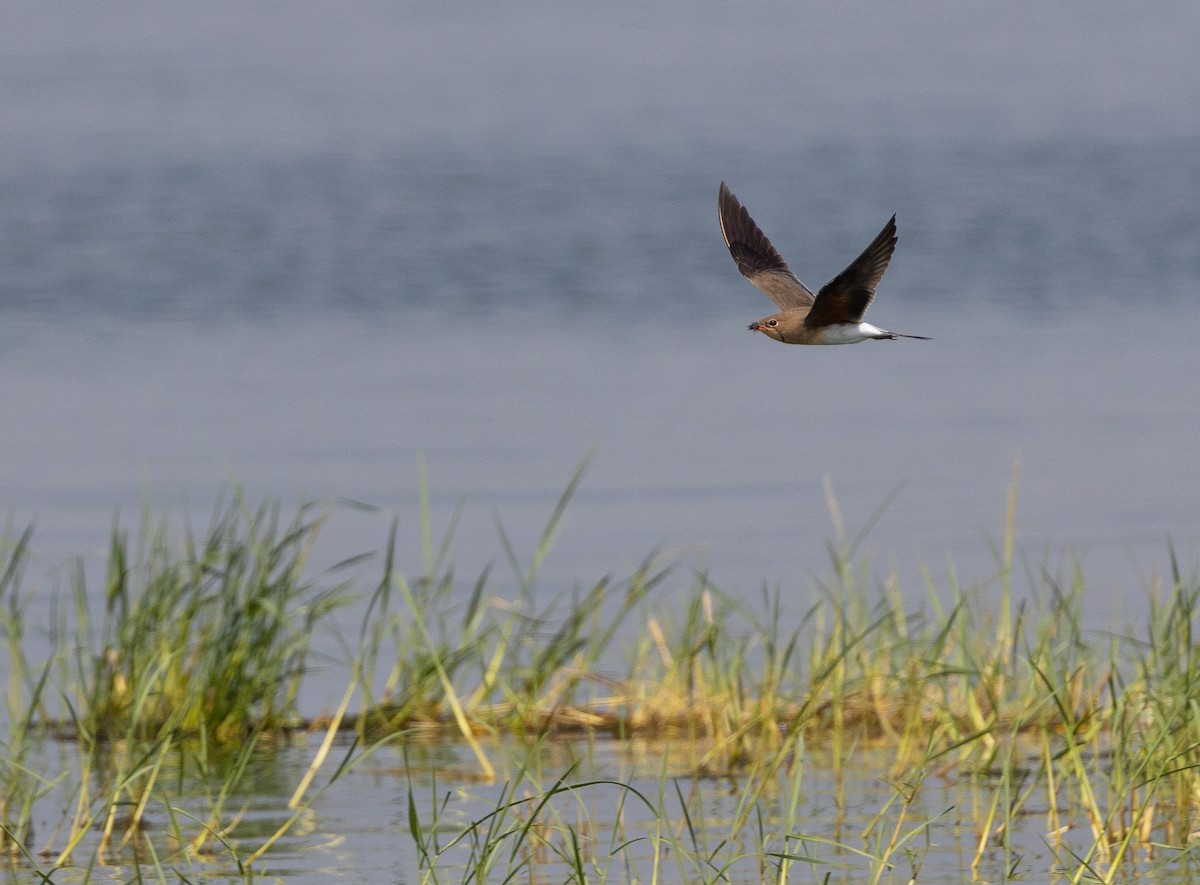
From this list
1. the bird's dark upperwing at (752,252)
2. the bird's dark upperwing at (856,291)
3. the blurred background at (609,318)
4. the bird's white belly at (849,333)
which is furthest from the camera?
the blurred background at (609,318)

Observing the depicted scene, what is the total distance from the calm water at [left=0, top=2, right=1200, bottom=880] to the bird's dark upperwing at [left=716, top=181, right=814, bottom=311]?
138 centimetres

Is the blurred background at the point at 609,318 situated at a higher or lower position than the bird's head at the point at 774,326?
higher

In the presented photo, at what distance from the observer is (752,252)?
5.96m

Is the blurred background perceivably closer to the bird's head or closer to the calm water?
the calm water

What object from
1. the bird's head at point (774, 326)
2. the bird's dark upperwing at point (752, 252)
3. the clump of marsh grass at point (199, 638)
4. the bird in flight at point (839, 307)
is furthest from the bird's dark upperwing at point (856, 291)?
the clump of marsh grass at point (199, 638)

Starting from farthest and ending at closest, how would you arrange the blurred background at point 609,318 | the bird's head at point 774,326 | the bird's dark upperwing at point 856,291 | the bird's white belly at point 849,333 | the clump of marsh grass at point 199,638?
the blurred background at point 609,318
the clump of marsh grass at point 199,638
the bird's head at point 774,326
the bird's dark upperwing at point 856,291
the bird's white belly at point 849,333

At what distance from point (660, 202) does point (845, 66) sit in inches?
1163

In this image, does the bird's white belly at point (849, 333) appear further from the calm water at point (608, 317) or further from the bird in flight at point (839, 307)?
the calm water at point (608, 317)

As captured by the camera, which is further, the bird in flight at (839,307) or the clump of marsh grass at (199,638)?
the clump of marsh grass at (199,638)

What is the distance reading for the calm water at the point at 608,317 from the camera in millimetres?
10914

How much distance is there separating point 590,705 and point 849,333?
9.01ft

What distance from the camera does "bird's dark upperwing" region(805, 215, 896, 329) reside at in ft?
14.6

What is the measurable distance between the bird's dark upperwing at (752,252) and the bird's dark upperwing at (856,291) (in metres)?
0.91

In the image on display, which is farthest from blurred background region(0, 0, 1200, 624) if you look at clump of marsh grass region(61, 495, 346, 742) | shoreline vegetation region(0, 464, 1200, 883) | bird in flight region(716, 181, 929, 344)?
bird in flight region(716, 181, 929, 344)
